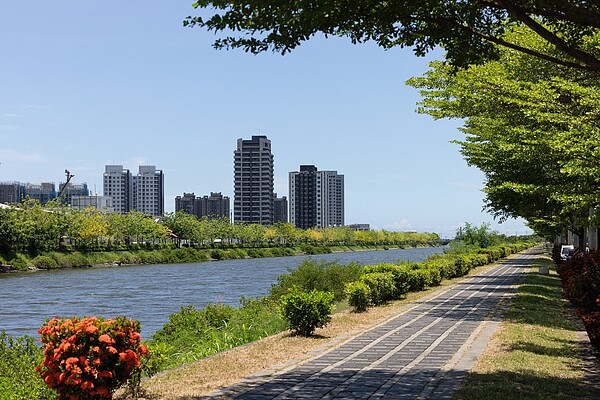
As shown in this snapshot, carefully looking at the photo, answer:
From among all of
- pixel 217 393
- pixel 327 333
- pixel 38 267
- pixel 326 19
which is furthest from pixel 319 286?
pixel 38 267

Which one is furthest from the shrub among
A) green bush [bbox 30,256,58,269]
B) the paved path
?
the paved path

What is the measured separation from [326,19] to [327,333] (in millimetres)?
8125

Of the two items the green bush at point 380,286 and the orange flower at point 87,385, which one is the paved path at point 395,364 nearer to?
the orange flower at point 87,385

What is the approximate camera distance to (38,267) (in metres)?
63.5

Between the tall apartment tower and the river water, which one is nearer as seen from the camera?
the river water

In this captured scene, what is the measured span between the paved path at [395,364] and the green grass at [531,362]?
0.29 m

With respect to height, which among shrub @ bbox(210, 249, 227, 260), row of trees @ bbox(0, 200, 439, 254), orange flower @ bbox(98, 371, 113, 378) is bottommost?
shrub @ bbox(210, 249, 227, 260)

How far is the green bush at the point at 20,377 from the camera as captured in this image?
7.18m

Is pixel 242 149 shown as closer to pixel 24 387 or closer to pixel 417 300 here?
pixel 417 300

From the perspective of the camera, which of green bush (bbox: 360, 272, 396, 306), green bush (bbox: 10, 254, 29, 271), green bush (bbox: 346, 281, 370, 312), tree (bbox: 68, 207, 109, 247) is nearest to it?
green bush (bbox: 346, 281, 370, 312)

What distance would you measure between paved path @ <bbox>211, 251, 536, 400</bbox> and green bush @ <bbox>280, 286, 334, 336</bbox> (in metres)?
0.88

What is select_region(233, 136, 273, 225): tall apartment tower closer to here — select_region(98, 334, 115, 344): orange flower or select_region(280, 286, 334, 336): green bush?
select_region(280, 286, 334, 336): green bush

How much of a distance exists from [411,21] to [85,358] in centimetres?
506

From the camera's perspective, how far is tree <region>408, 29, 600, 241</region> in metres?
14.2
